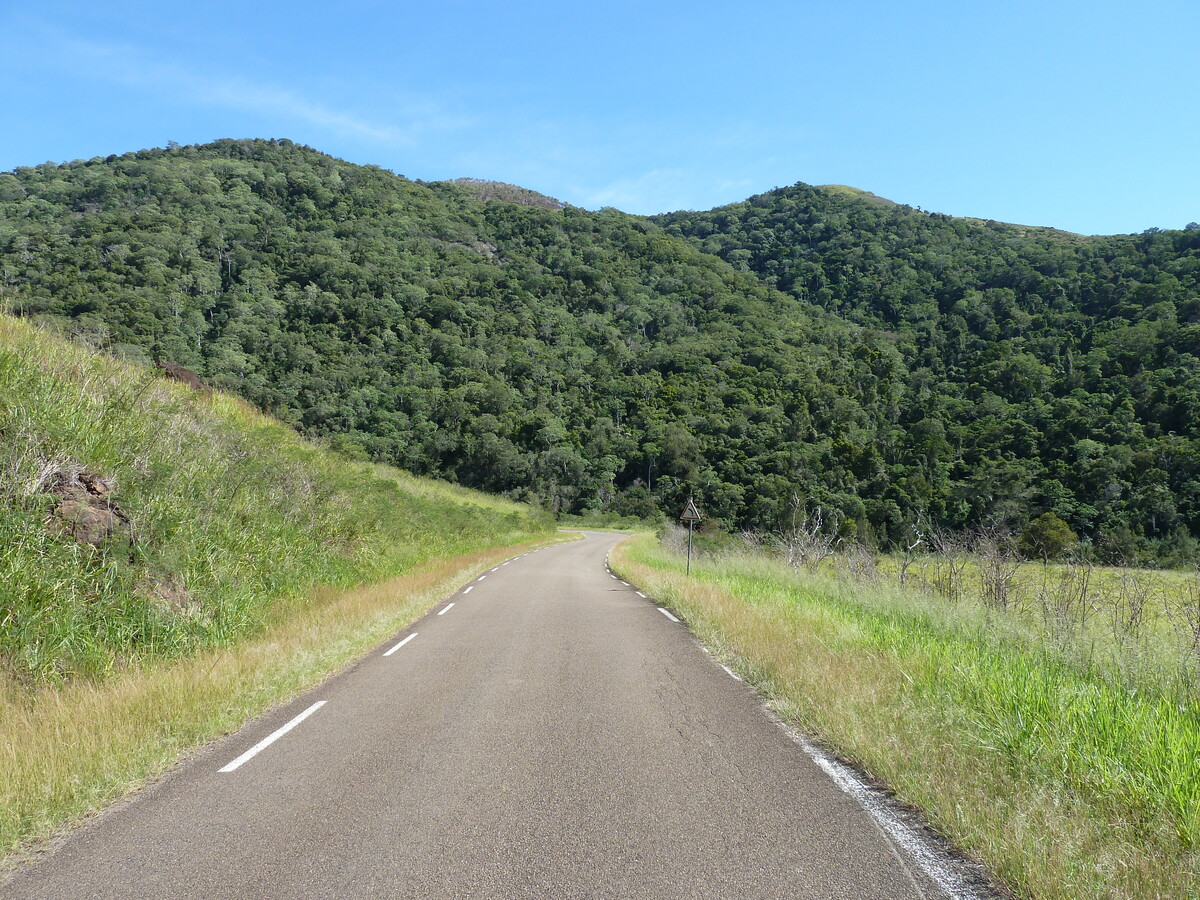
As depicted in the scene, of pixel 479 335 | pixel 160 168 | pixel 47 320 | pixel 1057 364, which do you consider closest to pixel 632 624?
pixel 47 320

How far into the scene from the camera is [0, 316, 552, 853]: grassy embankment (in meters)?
4.96

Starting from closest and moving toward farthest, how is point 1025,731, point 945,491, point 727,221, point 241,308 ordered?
point 1025,731, point 945,491, point 241,308, point 727,221

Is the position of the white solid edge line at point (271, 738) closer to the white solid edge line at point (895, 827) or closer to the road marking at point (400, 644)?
the road marking at point (400, 644)

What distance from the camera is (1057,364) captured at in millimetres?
72875

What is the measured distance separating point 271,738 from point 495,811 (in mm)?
2502

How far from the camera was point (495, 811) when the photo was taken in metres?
4.03

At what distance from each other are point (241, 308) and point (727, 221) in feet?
402

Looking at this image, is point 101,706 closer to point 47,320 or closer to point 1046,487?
point 47,320

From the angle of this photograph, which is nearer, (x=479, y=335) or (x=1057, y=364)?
(x=1057, y=364)

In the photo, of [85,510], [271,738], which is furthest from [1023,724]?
[85,510]

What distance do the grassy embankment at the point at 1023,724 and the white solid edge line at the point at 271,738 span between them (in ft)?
14.4

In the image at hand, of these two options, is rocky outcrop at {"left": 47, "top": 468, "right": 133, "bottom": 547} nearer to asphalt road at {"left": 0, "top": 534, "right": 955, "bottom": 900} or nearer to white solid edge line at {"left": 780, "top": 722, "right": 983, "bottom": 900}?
asphalt road at {"left": 0, "top": 534, "right": 955, "bottom": 900}

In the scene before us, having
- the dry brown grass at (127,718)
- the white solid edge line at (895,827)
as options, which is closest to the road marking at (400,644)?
the dry brown grass at (127,718)

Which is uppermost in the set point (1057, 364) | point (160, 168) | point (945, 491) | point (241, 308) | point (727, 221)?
point (727, 221)
